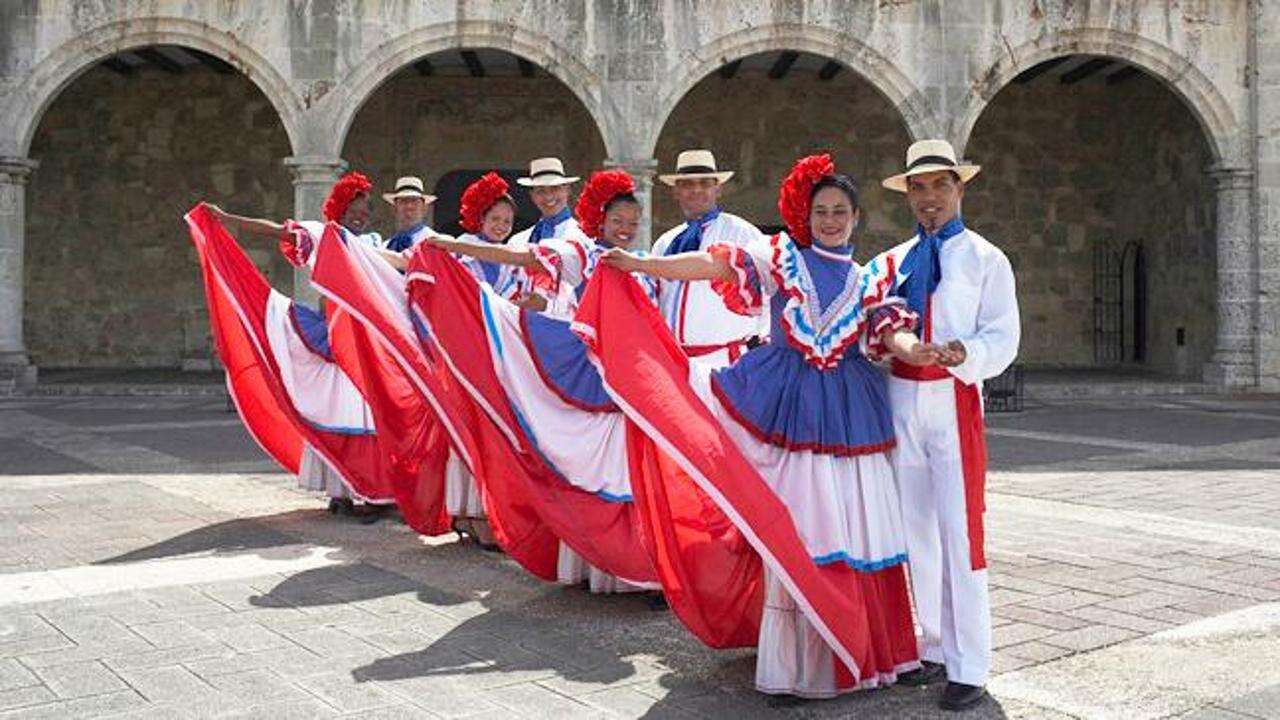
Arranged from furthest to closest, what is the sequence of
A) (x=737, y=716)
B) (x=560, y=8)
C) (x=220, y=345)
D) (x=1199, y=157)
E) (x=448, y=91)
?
(x=448, y=91)
(x=1199, y=157)
(x=560, y=8)
(x=220, y=345)
(x=737, y=716)

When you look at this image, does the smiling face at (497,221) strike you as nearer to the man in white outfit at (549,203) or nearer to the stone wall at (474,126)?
the man in white outfit at (549,203)

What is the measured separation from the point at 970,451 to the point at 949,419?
12cm

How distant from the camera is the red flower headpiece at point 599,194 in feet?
15.6

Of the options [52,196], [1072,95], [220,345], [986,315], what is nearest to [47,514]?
[220,345]

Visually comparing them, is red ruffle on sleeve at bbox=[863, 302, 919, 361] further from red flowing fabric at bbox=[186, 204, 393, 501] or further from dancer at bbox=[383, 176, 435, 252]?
dancer at bbox=[383, 176, 435, 252]

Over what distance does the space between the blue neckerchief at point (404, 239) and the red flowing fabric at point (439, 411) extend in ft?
3.00

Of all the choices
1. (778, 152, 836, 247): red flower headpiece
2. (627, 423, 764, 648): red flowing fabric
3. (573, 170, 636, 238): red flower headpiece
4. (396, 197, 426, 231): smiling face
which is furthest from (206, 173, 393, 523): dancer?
(778, 152, 836, 247): red flower headpiece

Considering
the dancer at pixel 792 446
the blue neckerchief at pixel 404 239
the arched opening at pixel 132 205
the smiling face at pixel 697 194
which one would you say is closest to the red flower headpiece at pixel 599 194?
the smiling face at pixel 697 194

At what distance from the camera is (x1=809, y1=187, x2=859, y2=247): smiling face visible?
3.56 metres

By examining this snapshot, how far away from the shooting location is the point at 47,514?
6492mm

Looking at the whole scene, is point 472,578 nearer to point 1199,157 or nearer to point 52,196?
point 1199,157

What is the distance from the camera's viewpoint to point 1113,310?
65.6 feet

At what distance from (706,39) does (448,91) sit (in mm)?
5885

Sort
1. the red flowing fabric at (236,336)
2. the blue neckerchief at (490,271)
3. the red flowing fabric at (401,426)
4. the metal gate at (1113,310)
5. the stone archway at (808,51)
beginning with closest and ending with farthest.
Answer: the red flowing fabric at (401,426), the blue neckerchief at (490,271), the red flowing fabric at (236,336), the stone archway at (808,51), the metal gate at (1113,310)
